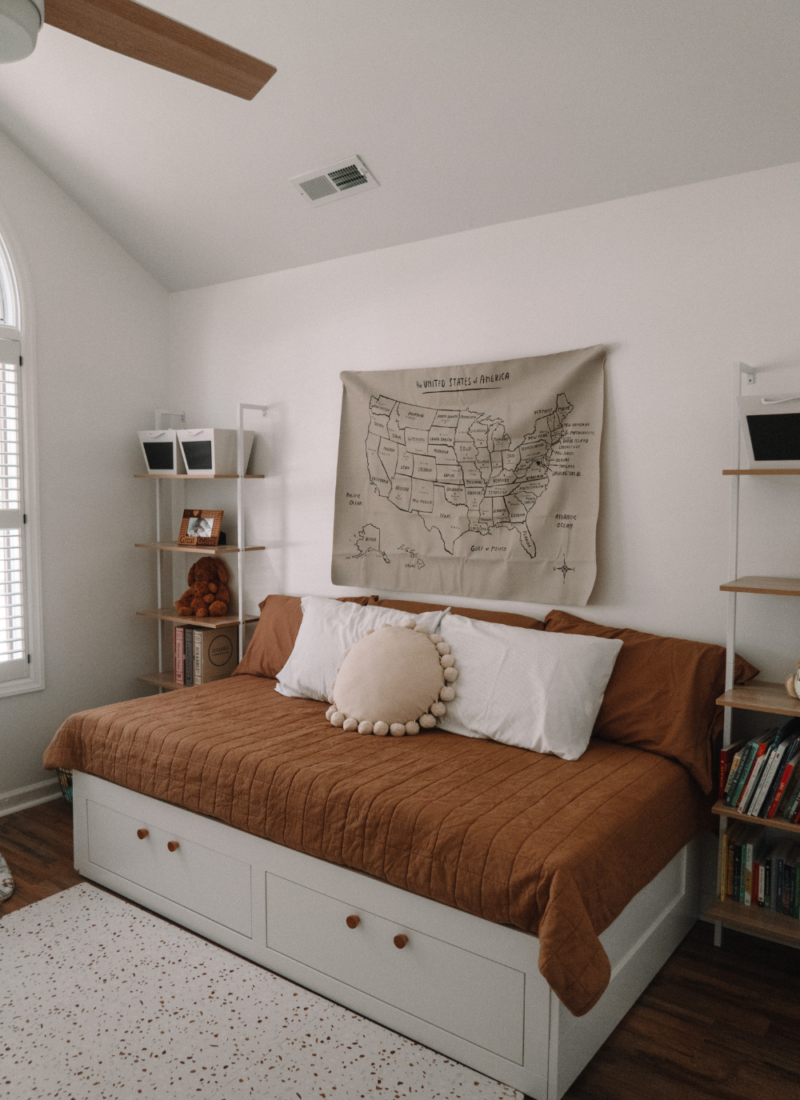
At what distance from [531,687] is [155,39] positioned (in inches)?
73.7

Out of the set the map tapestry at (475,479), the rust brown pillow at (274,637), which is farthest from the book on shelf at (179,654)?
the map tapestry at (475,479)

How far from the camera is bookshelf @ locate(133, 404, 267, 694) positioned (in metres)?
3.46

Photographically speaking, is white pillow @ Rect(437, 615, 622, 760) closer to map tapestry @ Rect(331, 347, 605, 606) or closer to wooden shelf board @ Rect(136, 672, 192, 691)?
map tapestry @ Rect(331, 347, 605, 606)

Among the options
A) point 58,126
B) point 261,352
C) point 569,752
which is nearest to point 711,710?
point 569,752

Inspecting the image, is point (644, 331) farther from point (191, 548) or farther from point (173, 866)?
point (173, 866)

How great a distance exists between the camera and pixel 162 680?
3645 mm

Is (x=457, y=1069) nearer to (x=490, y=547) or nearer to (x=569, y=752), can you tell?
(x=569, y=752)

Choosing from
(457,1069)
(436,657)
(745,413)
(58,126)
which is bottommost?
(457,1069)

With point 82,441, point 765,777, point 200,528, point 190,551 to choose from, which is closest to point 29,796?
point 190,551

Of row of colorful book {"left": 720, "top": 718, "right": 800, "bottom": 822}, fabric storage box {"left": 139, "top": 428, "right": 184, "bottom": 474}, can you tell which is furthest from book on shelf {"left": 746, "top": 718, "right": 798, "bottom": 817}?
fabric storage box {"left": 139, "top": 428, "right": 184, "bottom": 474}

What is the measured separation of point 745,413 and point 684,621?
71 cm

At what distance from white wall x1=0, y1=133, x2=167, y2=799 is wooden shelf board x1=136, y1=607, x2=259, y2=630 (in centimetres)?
22

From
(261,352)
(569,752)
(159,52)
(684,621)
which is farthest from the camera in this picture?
(261,352)

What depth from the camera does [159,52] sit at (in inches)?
62.7
